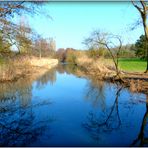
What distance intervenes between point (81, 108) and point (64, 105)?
898 millimetres

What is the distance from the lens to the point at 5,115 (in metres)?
9.12

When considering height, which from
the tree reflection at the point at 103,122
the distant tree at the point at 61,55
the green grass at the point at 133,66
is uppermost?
the distant tree at the point at 61,55

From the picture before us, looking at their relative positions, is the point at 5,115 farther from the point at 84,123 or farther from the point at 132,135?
the point at 132,135

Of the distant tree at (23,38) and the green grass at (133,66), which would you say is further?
the green grass at (133,66)

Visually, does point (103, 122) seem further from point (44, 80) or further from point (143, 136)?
point (44, 80)

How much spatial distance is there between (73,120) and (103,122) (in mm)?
1004

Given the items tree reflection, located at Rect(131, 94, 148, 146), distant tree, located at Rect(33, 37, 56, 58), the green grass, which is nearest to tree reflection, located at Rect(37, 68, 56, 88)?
distant tree, located at Rect(33, 37, 56, 58)

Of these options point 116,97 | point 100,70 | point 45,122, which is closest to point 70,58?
point 100,70

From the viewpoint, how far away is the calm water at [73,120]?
654 cm

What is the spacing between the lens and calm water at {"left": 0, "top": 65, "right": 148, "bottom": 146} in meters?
6.54

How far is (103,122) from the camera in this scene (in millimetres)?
8336

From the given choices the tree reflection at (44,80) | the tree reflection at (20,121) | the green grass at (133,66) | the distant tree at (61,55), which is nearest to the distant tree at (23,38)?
the tree reflection at (20,121)

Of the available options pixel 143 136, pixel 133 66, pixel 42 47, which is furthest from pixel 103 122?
pixel 42 47

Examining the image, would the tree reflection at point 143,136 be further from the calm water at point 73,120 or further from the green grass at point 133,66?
the green grass at point 133,66
